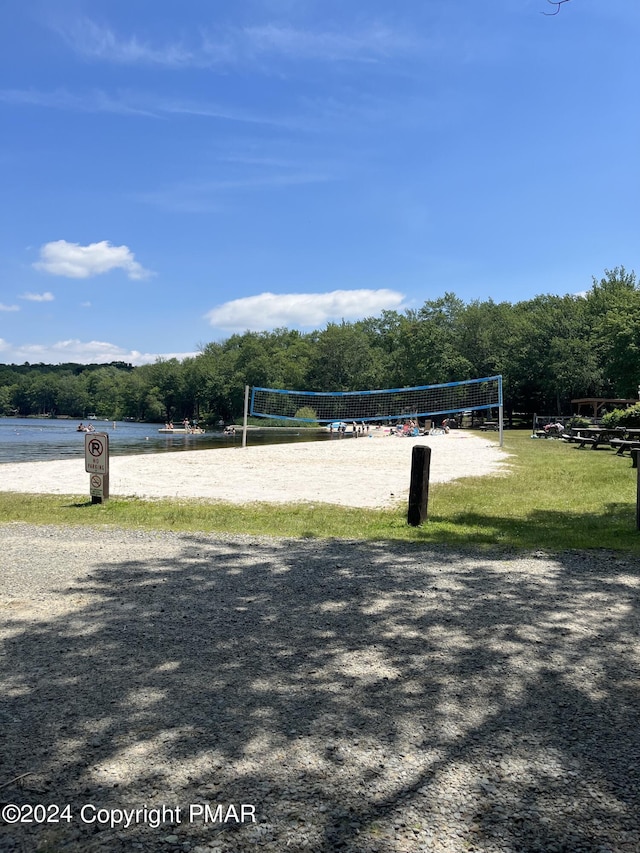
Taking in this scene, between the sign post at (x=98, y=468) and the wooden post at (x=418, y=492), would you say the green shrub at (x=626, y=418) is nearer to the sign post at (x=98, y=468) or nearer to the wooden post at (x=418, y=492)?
the wooden post at (x=418, y=492)

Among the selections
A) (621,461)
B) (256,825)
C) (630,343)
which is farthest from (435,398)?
(256,825)

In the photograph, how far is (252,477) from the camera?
578 inches

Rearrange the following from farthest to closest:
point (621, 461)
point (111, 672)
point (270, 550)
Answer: point (621, 461)
point (270, 550)
point (111, 672)

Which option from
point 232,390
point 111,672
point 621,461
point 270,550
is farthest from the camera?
point 232,390

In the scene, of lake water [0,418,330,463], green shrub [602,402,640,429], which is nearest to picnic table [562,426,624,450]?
green shrub [602,402,640,429]

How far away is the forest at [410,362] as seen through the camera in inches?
2329

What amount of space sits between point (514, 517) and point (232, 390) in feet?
307

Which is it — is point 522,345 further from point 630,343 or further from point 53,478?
point 53,478

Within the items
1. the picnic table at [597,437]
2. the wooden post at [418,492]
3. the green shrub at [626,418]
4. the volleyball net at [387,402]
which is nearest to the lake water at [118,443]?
the volleyball net at [387,402]

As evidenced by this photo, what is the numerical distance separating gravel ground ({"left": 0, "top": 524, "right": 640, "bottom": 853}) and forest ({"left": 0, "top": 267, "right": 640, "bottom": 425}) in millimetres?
46642

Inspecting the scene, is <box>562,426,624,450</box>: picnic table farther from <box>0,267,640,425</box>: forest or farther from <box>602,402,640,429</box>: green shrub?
<box>0,267,640,425</box>: forest

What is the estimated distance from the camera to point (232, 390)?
330 ft

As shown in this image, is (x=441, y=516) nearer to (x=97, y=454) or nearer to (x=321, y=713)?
(x=97, y=454)

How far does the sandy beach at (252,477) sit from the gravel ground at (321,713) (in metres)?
5.48
